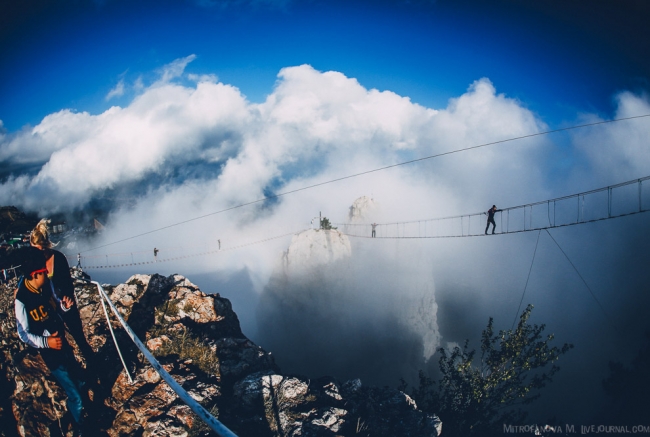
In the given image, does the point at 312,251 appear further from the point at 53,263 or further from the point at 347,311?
the point at 53,263

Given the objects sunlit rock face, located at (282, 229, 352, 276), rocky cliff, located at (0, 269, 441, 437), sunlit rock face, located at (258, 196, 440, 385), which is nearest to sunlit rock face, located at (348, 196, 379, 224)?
sunlit rock face, located at (258, 196, 440, 385)

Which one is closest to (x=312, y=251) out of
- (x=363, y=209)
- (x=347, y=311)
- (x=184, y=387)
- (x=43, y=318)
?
(x=347, y=311)

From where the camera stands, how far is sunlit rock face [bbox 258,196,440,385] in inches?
2689

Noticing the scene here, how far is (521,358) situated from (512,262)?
161 m

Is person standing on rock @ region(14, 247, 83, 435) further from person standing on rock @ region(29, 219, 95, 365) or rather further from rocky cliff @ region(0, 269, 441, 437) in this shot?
rocky cliff @ region(0, 269, 441, 437)

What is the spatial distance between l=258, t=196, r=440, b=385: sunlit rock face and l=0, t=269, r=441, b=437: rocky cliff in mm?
62346

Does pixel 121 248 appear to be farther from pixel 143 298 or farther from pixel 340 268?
pixel 143 298

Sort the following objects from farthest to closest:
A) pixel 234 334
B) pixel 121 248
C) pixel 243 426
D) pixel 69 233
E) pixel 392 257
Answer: pixel 121 248 → pixel 69 233 → pixel 392 257 → pixel 234 334 → pixel 243 426

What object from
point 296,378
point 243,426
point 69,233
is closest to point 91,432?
point 243,426

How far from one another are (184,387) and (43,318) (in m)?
3.87

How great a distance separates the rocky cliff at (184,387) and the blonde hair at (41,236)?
395 cm

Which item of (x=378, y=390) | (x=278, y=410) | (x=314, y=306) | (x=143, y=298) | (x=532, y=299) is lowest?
(x=532, y=299)

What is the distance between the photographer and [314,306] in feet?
267

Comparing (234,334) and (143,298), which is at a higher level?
(143,298)
